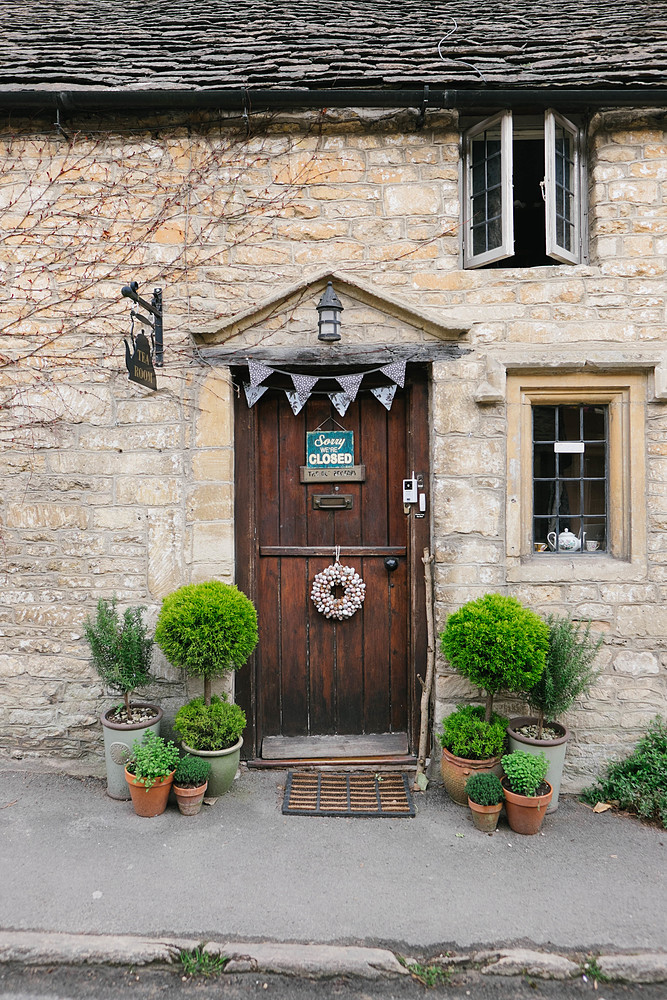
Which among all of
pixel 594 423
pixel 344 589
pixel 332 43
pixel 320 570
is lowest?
pixel 344 589

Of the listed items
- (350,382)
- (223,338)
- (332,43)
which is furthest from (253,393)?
(332,43)

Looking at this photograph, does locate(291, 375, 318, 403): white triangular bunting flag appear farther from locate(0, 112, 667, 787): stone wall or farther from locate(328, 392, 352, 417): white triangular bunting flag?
locate(0, 112, 667, 787): stone wall

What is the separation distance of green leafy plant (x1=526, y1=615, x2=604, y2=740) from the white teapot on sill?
0.58 m

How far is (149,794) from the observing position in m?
3.75

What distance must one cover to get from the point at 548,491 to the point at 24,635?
3.88 m

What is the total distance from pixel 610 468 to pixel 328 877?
317 cm

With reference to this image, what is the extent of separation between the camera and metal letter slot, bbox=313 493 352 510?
450 centimetres

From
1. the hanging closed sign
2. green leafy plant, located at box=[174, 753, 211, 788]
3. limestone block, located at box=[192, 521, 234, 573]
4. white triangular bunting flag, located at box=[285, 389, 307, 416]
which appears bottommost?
green leafy plant, located at box=[174, 753, 211, 788]

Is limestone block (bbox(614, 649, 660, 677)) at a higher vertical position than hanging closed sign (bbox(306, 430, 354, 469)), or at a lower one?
lower

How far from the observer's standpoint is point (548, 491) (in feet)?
14.6

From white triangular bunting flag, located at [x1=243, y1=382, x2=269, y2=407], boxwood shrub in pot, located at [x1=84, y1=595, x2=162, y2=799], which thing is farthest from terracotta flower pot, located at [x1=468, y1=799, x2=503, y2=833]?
white triangular bunting flag, located at [x1=243, y1=382, x2=269, y2=407]

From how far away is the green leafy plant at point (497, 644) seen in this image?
11.9ft

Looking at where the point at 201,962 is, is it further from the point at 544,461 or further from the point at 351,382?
the point at 544,461

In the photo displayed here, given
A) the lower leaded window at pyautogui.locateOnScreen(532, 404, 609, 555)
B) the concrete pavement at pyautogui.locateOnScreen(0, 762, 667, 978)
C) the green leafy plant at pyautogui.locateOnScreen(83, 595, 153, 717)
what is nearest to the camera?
the concrete pavement at pyautogui.locateOnScreen(0, 762, 667, 978)
